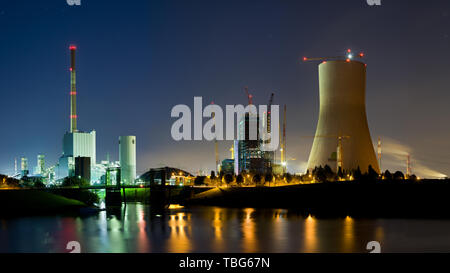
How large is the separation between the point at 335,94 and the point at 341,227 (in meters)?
25.8

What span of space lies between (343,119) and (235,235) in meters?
28.8

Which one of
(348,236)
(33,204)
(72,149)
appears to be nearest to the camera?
(348,236)

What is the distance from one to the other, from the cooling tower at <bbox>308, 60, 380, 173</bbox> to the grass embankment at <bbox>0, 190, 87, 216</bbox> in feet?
91.8

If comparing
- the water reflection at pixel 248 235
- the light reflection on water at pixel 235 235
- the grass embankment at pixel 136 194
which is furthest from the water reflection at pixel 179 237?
the grass embankment at pixel 136 194

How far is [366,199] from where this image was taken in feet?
144

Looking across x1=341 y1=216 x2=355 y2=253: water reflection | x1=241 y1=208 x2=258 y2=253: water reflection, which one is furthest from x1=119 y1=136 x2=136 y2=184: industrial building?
x1=341 y1=216 x2=355 y2=253: water reflection

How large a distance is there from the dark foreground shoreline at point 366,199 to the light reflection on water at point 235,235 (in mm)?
5442

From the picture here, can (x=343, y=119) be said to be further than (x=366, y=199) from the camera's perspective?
Yes

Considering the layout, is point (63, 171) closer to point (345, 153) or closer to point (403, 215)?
point (345, 153)

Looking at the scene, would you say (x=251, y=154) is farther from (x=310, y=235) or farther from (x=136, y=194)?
(x=310, y=235)

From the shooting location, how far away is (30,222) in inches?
1425

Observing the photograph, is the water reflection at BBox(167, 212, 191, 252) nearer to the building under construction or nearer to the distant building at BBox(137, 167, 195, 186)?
the distant building at BBox(137, 167, 195, 186)

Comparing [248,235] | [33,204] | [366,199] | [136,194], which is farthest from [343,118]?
[136,194]

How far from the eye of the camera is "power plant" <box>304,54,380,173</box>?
5381 centimetres
